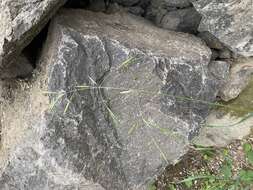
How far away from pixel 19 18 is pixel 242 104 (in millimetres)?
1506

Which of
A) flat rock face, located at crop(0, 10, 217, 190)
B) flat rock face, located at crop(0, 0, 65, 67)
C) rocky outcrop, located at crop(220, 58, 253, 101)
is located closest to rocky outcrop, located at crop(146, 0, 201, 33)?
flat rock face, located at crop(0, 10, 217, 190)

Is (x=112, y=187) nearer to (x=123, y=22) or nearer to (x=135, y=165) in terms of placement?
(x=135, y=165)

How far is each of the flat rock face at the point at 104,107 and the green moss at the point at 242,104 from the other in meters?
0.24

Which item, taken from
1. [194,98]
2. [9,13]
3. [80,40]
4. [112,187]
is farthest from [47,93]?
[194,98]

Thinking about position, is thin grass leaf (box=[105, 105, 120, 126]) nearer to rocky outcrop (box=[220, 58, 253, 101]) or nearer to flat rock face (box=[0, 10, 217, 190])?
flat rock face (box=[0, 10, 217, 190])

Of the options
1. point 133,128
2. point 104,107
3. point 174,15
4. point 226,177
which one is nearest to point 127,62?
point 104,107

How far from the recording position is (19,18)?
83.8 inches

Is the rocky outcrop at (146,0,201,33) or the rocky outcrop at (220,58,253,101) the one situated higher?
the rocky outcrop at (146,0,201,33)

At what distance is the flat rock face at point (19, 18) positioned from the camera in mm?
2119

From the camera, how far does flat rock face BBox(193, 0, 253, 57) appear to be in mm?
2539

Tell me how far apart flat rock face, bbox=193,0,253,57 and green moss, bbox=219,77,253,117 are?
0.86 feet

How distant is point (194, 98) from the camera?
2648 mm

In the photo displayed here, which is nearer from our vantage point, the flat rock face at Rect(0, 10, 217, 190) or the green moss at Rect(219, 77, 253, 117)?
the flat rock face at Rect(0, 10, 217, 190)

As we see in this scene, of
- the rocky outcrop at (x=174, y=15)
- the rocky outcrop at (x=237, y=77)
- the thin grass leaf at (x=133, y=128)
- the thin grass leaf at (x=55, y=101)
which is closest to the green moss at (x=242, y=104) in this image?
the rocky outcrop at (x=237, y=77)
